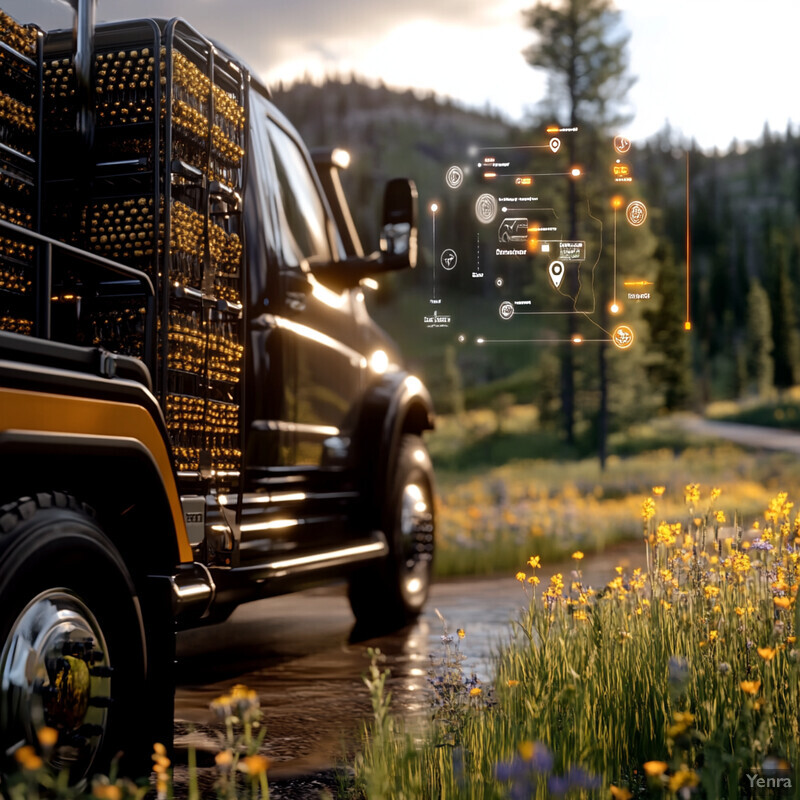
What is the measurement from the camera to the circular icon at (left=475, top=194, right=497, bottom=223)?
940 cm

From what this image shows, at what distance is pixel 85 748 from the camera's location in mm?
3422

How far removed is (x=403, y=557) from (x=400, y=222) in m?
2.43

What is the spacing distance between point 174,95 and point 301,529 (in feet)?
8.03

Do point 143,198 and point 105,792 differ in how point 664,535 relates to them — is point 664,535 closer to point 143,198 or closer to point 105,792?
point 143,198

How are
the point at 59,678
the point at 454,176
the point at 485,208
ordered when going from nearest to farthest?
the point at 59,678 < the point at 454,176 < the point at 485,208

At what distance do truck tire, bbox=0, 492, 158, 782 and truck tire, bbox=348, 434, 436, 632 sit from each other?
4.01 metres

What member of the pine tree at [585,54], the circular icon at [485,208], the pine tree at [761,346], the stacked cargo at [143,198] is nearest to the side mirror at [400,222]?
the stacked cargo at [143,198]

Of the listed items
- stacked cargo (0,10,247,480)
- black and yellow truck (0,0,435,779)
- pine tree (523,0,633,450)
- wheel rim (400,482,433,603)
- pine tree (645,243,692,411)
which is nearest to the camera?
black and yellow truck (0,0,435,779)

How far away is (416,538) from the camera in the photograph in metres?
8.27

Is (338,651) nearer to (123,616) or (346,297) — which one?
(346,297)

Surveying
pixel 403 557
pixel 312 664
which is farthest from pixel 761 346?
pixel 312 664

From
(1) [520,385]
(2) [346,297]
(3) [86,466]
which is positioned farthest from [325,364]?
(1) [520,385]

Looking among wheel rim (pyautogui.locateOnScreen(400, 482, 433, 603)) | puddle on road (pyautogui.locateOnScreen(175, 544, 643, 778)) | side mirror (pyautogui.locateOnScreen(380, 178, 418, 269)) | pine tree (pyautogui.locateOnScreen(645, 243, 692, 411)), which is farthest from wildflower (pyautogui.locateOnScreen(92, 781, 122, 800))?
pine tree (pyautogui.locateOnScreen(645, 243, 692, 411))

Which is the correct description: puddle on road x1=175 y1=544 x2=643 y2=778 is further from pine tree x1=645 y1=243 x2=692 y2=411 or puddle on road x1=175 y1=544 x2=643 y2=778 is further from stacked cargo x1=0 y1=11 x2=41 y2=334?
pine tree x1=645 y1=243 x2=692 y2=411
